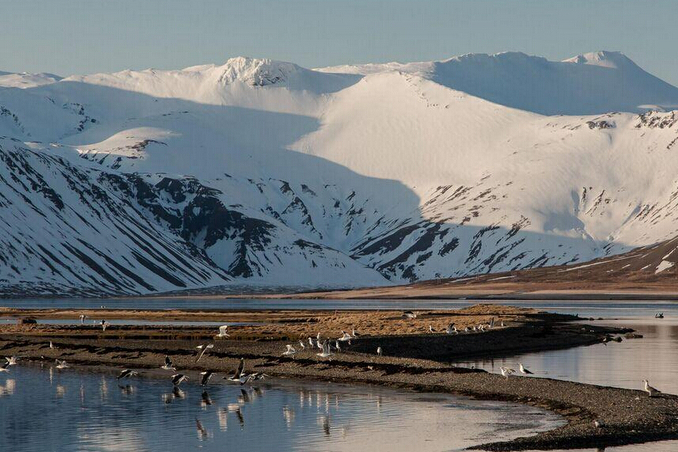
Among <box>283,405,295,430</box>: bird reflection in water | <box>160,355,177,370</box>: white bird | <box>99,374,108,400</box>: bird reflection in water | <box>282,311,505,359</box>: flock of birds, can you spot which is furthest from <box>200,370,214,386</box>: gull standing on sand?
<box>282,311,505,359</box>: flock of birds

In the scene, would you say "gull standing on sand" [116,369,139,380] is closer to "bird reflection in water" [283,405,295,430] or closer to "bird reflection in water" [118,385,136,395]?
"bird reflection in water" [118,385,136,395]

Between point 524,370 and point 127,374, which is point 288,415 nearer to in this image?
point 524,370

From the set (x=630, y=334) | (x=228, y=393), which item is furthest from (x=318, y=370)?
(x=630, y=334)

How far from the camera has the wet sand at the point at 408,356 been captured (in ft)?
153

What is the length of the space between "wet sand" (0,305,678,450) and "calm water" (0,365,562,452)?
2.65 m

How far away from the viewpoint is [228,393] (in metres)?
59.6

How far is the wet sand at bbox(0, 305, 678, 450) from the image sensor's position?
4678cm

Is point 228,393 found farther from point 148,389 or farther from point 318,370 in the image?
point 318,370

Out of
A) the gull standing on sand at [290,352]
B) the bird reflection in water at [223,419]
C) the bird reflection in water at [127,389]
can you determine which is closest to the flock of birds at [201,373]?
the bird reflection in water at [127,389]

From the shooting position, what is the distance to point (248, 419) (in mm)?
50625

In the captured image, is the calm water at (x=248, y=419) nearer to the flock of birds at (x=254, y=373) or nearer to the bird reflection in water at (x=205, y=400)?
the bird reflection in water at (x=205, y=400)

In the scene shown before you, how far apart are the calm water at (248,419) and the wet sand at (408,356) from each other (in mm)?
2652

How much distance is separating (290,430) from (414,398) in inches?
419

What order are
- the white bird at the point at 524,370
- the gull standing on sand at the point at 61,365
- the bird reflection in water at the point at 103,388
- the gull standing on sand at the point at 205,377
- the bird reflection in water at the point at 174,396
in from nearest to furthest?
1. the bird reflection in water at the point at 174,396
2. the bird reflection in water at the point at 103,388
3. the gull standing on sand at the point at 205,377
4. the white bird at the point at 524,370
5. the gull standing on sand at the point at 61,365
